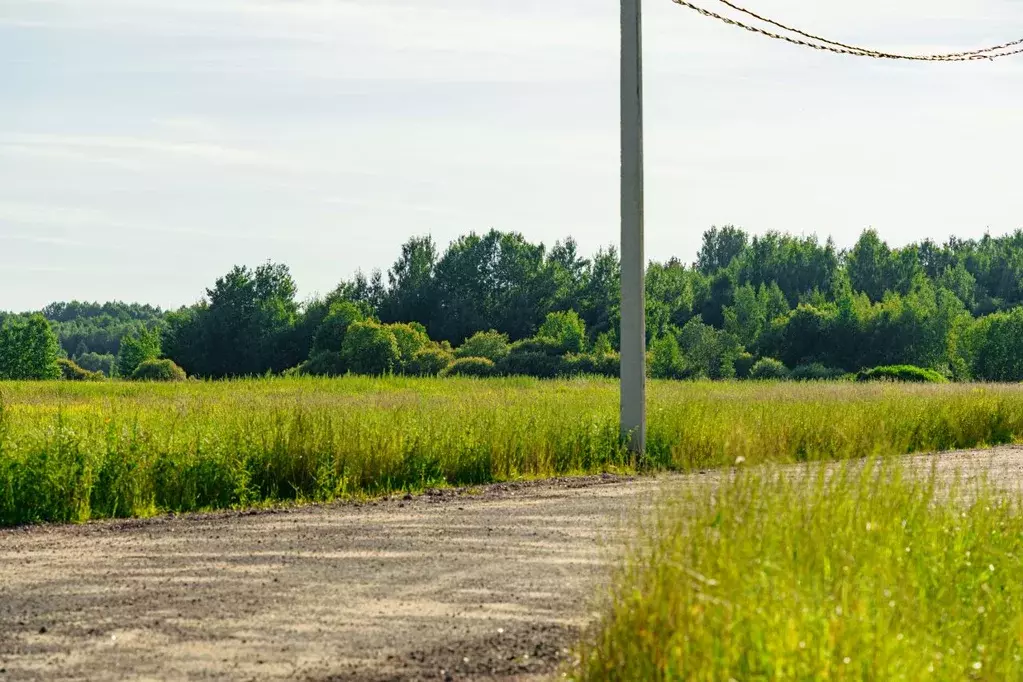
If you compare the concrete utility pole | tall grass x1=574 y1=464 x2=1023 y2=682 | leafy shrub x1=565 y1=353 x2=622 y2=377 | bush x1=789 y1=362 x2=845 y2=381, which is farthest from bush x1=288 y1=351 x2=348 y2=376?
tall grass x1=574 y1=464 x2=1023 y2=682

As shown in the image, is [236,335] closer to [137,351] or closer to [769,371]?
[137,351]

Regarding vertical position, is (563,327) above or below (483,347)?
above

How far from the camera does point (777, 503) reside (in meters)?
7.03

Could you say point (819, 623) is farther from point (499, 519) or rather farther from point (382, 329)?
point (382, 329)

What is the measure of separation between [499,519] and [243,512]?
2.57 metres

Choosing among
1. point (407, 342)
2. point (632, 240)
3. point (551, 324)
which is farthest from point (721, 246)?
point (632, 240)

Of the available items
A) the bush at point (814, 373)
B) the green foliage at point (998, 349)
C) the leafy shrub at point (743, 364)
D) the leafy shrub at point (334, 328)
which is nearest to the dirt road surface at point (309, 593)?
the bush at point (814, 373)

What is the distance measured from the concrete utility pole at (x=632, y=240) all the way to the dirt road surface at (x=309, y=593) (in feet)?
14.5

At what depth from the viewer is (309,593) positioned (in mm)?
8117

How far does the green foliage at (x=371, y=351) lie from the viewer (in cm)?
6469

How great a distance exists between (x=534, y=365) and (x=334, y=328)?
17073 mm

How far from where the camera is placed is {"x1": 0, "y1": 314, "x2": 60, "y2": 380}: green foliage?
331ft

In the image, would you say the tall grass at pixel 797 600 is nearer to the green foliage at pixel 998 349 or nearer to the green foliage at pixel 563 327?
the green foliage at pixel 563 327

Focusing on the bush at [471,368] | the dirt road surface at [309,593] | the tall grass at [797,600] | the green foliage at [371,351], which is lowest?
the dirt road surface at [309,593]
